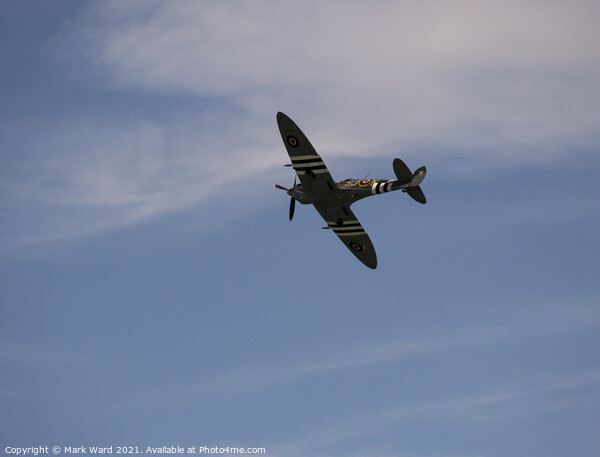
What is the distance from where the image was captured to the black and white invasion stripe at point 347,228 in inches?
2785

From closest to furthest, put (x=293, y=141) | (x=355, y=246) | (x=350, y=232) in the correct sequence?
1. (x=293, y=141)
2. (x=350, y=232)
3. (x=355, y=246)

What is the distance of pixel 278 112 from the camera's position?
212 ft

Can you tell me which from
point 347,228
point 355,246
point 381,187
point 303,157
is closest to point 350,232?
point 347,228

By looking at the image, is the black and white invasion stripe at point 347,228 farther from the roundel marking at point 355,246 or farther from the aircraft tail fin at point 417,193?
the aircraft tail fin at point 417,193

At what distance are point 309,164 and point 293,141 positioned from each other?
209 centimetres

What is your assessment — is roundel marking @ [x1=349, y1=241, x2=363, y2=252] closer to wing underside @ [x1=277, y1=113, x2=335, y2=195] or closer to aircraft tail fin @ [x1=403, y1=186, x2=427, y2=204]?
wing underside @ [x1=277, y1=113, x2=335, y2=195]

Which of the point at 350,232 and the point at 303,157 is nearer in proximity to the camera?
the point at 303,157

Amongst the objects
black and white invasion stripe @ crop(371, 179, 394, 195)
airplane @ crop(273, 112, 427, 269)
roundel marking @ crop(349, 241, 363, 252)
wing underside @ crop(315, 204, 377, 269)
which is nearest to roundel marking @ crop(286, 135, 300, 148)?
airplane @ crop(273, 112, 427, 269)

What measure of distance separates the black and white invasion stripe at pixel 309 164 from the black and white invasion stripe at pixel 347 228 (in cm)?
676

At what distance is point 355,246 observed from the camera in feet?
238

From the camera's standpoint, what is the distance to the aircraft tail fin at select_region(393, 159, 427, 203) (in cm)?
6284

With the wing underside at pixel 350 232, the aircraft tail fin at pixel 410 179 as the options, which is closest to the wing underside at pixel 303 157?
the wing underside at pixel 350 232

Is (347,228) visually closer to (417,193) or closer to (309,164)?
(309,164)

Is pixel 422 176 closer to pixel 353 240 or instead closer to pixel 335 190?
pixel 335 190
